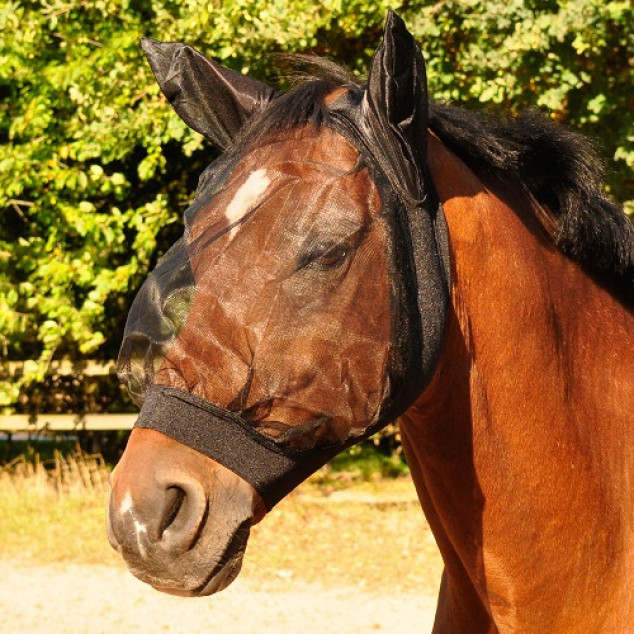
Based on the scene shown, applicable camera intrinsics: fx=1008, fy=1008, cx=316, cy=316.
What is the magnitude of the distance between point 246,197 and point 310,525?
19.0 feet

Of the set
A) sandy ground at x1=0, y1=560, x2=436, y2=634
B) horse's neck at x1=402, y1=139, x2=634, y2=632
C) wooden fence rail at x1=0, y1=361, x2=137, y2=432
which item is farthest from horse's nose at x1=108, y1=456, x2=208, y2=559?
wooden fence rail at x1=0, y1=361, x2=137, y2=432

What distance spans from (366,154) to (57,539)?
18.5 feet

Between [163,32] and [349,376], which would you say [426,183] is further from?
[163,32]

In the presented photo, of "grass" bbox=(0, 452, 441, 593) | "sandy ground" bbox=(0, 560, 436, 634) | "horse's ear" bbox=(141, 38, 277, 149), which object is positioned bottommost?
"grass" bbox=(0, 452, 441, 593)

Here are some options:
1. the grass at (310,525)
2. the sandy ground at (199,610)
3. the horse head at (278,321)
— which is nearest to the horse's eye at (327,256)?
the horse head at (278,321)

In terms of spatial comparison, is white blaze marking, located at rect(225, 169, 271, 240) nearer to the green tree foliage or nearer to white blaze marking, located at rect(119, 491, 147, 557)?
white blaze marking, located at rect(119, 491, 147, 557)

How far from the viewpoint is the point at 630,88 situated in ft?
20.8

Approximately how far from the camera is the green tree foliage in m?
5.89

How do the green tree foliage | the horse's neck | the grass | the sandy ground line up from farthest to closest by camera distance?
1. the grass
2. the green tree foliage
3. the sandy ground
4. the horse's neck

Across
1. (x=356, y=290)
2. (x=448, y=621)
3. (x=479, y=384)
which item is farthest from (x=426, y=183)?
(x=448, y=621)

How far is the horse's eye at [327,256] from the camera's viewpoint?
1895 millimetres

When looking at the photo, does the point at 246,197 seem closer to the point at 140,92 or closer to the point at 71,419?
the point at 140,92

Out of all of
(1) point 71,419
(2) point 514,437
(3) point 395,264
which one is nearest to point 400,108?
(3) point 395,264

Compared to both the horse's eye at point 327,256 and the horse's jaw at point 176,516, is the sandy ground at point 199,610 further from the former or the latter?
the horse's eye at point 327,256
